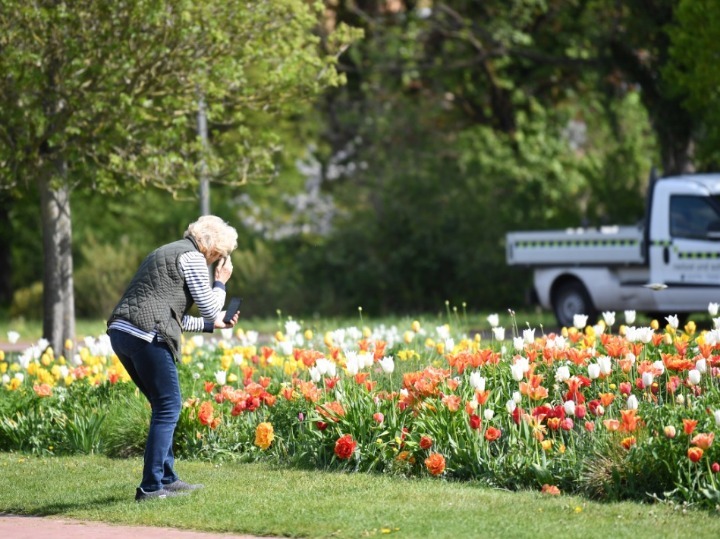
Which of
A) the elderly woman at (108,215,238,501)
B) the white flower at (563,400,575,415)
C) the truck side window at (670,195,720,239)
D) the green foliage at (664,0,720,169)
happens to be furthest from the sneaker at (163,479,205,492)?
the green foliage at (664,0,720,169)

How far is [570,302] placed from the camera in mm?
18375

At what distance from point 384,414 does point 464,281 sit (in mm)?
15846

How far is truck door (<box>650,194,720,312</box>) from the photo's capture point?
1647cm

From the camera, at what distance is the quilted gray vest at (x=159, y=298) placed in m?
7.05

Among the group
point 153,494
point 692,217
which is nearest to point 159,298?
point 153,494

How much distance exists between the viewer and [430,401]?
25.4 feet

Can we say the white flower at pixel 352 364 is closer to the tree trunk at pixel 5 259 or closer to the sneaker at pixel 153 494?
the sneaker at pixel 153 494

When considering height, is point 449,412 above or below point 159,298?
below

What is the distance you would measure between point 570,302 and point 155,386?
1197 centimetres

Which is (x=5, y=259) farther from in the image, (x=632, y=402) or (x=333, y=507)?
(x=632, y=402)

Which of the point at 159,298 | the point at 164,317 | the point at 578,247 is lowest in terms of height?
the point at 164,317

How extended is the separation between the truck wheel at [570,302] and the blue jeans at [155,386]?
11587 mm

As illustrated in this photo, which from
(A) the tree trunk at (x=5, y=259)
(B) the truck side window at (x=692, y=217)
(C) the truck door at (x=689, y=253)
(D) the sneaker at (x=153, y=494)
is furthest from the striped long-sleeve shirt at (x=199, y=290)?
(A) the tree trunk at (x=5, y=259)

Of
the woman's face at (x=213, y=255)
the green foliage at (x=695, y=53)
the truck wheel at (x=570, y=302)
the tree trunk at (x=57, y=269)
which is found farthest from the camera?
the truck wheel at (x=570, y=302)
